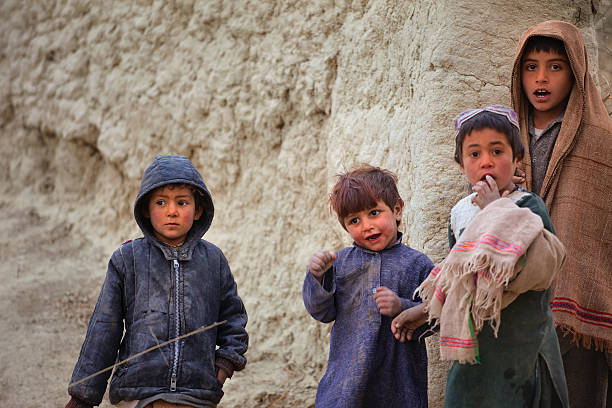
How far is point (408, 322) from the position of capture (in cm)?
239

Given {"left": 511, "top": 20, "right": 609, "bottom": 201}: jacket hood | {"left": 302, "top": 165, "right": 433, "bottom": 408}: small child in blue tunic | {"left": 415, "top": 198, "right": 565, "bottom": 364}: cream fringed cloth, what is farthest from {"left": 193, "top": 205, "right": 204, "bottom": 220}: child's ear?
{"left": 511, "top": 20, "right": 609, "bottom": 201}: jacket hood

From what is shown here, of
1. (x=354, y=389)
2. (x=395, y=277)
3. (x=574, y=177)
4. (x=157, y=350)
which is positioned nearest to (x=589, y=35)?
(x=574, y=177)

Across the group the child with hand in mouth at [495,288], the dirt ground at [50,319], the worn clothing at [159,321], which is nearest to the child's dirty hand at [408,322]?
the child with hand in mouth at [495,288]

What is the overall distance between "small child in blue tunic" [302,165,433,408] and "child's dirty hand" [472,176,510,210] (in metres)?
0.44

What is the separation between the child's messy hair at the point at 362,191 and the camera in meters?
2.53

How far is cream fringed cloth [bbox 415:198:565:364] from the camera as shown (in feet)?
6.62

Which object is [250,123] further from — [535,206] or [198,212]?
[535,206]

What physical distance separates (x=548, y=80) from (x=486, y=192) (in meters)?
0.90

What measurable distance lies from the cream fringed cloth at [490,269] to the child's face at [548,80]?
903 mm

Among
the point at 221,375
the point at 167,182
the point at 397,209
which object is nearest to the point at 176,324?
the point at 221,375

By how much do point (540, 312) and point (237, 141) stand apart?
313 centimetres

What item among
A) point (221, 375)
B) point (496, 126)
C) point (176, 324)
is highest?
point (496, 126)

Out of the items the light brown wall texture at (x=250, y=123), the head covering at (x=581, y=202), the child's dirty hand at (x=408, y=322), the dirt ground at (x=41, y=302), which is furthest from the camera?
the dirt ground at (x=41, y=302)

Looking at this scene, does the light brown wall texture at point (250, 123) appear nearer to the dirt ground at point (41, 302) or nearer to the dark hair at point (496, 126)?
the dirt ground at point (41, 302)
